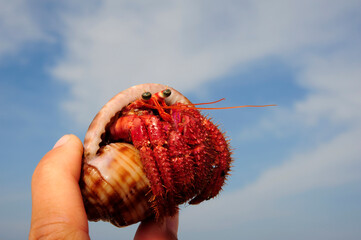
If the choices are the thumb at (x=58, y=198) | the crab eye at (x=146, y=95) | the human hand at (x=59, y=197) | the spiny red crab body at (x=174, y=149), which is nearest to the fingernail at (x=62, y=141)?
the human hand at (x=59, y=197)

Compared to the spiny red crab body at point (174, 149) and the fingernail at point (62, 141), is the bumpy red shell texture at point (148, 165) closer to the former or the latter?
the spiny red crab body at point (174, 149)

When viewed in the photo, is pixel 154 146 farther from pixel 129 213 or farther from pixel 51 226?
pixel 51 226

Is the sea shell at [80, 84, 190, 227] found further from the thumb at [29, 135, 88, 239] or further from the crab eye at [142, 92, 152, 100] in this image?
the crab eye at [142, 92, 152, 100]

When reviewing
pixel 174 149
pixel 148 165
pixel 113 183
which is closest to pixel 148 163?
pixel 148 165

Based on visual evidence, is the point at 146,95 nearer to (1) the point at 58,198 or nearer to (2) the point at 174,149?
(2) the point at 174,149

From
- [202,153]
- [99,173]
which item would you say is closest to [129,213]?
[99,173]

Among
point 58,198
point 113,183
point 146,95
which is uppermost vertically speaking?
point 146,95
